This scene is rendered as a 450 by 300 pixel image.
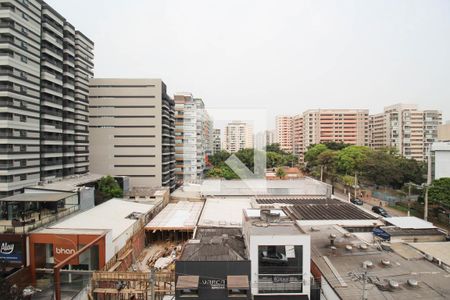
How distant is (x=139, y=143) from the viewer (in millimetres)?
29375

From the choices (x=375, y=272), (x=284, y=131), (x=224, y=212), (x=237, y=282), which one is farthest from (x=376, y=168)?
(x=284, y=131)

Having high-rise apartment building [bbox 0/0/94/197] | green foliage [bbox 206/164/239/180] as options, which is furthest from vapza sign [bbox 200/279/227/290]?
green foliage [bbox 206/164/239/180]

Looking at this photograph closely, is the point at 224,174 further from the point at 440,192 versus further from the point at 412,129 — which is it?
the point at 412,129

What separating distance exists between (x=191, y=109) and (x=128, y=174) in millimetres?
11810

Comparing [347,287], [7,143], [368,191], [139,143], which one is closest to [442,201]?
[368,191]

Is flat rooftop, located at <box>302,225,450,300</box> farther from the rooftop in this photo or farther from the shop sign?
the shop sign

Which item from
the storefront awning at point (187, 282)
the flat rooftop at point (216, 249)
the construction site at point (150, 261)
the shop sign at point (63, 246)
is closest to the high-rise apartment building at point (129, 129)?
the construction site at point (150, 261)

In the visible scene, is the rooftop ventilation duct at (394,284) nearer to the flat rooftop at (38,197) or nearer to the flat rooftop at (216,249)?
the flat rooftop at (216,249)

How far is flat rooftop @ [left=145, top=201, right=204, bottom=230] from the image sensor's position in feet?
57.2

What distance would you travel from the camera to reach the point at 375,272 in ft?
30.0

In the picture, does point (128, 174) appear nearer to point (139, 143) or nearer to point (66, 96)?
point (139, 143)

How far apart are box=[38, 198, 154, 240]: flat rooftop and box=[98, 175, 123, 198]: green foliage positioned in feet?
11.5

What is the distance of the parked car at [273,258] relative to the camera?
846 cm

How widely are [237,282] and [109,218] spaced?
1035 cm
